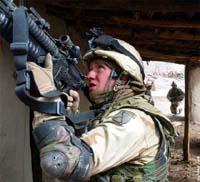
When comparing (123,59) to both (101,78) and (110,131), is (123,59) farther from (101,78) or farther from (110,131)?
(110,131)

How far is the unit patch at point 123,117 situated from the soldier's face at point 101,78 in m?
0.24

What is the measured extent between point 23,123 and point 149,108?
8.19 ft

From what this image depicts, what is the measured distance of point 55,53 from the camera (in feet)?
7.49

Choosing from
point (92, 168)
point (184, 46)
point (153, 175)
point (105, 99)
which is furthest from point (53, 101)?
point (184, 46)

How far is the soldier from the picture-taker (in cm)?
188

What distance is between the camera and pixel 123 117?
2.08 metres

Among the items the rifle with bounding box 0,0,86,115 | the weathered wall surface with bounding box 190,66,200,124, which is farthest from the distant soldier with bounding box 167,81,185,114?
the rifle with bounding box 0,0,86,115

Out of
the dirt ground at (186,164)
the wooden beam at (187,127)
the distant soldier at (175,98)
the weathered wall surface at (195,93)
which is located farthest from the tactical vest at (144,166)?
the distant soldier at (175,98)

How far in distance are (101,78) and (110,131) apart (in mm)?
394

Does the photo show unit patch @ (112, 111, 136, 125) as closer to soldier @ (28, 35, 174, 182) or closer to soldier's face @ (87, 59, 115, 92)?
soldier @ (28, 35, 174, 182)

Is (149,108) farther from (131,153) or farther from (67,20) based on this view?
(67,20)

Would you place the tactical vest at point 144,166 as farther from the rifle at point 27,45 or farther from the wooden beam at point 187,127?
the wooden beam at point 187,127

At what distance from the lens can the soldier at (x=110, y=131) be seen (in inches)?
73.8

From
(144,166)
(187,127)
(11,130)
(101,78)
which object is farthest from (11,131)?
(187,127)
